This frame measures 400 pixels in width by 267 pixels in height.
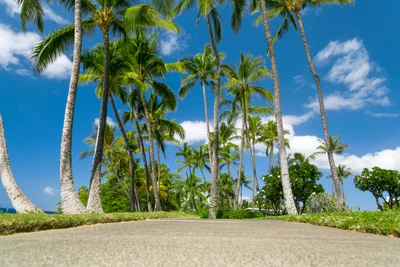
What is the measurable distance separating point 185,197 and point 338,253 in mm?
36632

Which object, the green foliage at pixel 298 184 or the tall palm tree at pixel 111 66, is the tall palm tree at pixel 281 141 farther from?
the green foliage at pixel 298 184

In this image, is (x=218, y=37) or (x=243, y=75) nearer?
(x=218, y=37)

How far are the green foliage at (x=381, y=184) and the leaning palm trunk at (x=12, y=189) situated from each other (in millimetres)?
30695

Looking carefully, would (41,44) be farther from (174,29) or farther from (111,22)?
(174,29)

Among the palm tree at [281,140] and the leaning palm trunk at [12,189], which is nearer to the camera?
the leaning palm trunk at [12,189]

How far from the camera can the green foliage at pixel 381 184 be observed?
1171 inches

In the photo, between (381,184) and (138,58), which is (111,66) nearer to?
(138,58)

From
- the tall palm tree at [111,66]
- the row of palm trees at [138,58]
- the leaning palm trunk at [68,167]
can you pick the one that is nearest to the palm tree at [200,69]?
the row of palm trees at [138,58]

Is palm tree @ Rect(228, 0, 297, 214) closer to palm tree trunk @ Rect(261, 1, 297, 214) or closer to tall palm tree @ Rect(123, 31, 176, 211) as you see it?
palm tree trunk @ Rect(261, 1, 297, 214)

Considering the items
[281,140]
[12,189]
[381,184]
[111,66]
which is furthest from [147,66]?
[381,184]

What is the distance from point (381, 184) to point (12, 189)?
32.4m

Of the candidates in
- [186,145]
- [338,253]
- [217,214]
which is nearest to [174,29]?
[217,214]

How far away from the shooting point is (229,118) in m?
30.6

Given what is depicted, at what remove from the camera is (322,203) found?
48.6 ft
